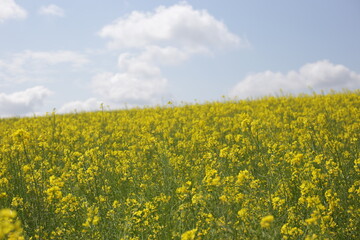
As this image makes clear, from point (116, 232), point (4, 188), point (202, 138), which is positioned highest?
point (202, 138)

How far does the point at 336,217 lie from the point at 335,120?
597 centimetres

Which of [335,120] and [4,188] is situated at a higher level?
[335,120]

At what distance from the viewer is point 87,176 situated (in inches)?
204

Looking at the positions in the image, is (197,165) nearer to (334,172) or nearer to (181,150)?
(181,150)

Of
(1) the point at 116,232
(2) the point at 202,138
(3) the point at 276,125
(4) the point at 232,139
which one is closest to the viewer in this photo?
(1) the point at 116,232

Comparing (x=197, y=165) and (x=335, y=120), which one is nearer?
(x=197, y=165)

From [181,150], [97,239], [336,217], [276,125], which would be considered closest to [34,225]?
[97,239]

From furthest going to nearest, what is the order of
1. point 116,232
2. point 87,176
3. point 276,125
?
point 276,125, point 87,176, point 116,232

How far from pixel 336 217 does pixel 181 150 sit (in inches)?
167

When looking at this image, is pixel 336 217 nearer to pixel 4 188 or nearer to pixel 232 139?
pixel 232 139

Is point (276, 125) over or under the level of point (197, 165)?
over

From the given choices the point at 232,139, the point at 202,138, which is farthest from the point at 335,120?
the point at 202,138

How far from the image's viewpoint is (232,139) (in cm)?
748

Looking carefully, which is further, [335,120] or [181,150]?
[335,120]
